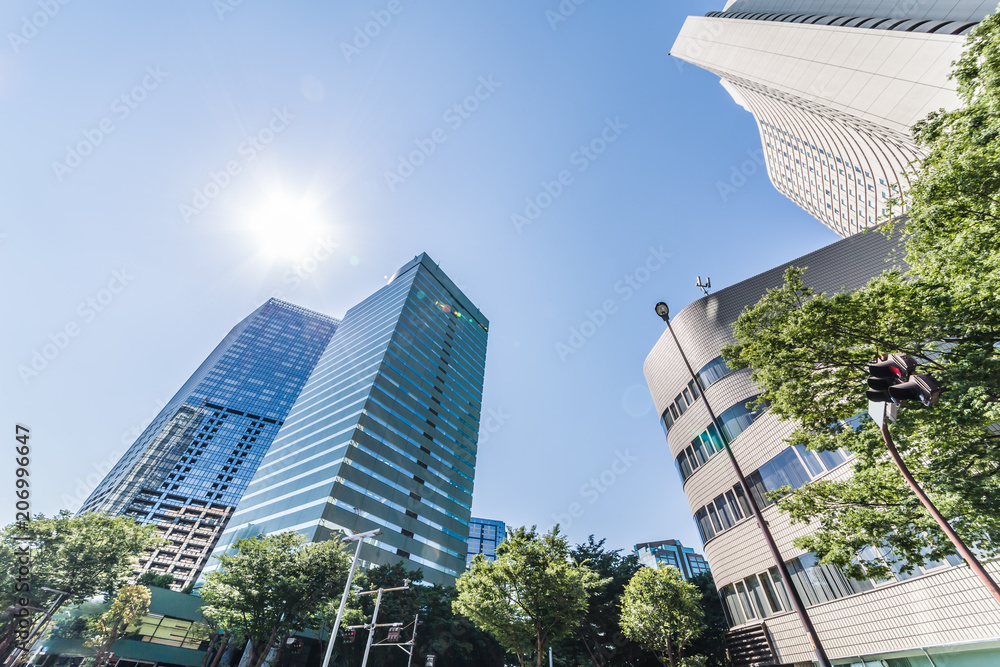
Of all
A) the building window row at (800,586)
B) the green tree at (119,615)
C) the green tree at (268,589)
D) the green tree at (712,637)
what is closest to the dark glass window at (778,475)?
the building window row at (800,586)

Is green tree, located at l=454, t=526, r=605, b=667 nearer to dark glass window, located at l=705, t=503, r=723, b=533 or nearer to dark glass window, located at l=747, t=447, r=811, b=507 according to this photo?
dark glass window, located at l=705, t=503, r=723, b=533

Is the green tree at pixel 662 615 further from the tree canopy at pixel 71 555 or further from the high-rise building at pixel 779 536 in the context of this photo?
the tree canopy at pixel 71 555

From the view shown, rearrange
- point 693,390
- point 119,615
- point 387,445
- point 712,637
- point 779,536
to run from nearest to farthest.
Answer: point 779,536 < point 693,390 < point 712,637 < point 119,615 < point 387,445

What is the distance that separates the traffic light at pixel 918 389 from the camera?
478 cm

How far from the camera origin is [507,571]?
22484 millimetres

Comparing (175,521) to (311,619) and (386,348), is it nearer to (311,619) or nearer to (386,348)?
(386,348)

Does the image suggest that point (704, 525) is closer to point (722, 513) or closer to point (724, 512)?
point (722, 513)

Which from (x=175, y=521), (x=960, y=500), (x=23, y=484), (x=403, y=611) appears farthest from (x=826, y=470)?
(x=175, y=521)

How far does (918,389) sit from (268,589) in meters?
30.6

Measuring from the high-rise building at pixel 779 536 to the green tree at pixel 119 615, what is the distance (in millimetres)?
41200

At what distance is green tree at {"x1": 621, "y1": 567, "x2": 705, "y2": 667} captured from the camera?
79.3 ft

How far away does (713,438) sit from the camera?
24.5 metres

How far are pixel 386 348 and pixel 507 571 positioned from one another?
5612cm

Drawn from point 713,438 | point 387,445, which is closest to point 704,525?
point 713,438
